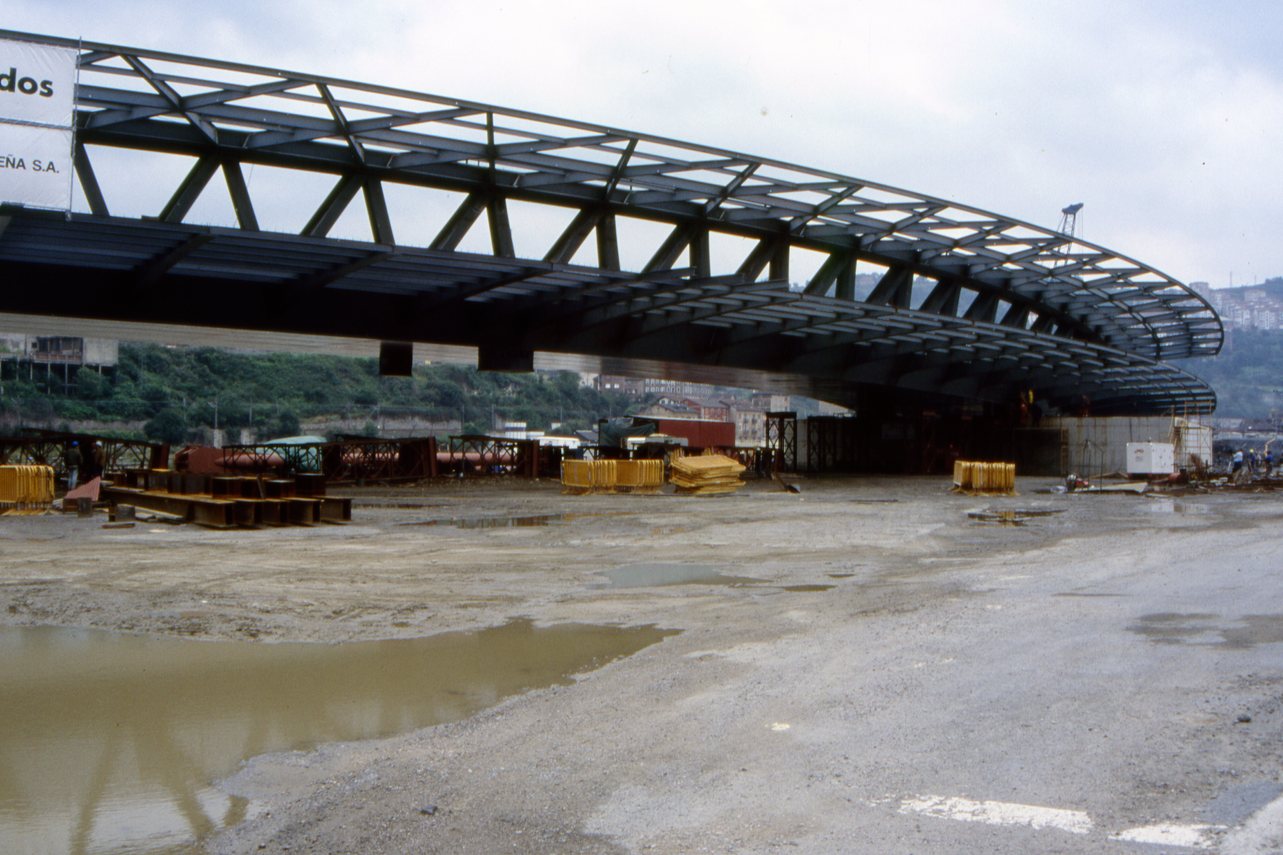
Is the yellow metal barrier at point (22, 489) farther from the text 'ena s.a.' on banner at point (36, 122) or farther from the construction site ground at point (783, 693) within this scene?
the text 'ena s.a.' on banner at point (36, 122)

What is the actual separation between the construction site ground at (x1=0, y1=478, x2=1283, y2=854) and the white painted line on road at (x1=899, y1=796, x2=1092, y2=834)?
0.05 ft

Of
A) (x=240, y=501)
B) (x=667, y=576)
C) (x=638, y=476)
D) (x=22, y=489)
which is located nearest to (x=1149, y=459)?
(x=638, y=476)

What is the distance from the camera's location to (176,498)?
70.0 feet

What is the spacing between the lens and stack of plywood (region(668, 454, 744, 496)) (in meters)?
33.1

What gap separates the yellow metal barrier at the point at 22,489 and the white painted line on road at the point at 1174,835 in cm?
2251

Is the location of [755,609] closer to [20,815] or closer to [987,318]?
[20,815]

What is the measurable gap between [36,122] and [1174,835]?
19.3 m

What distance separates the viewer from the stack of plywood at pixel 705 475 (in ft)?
109

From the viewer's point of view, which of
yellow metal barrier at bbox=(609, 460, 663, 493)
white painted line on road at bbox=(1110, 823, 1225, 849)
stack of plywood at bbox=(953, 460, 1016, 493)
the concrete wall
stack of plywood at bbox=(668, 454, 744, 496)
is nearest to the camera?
white painted line on road at bbox=(1110, 823, 1225, 849)

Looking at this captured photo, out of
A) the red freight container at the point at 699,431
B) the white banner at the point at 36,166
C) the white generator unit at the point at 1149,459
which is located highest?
the white banner at the point at 36,166

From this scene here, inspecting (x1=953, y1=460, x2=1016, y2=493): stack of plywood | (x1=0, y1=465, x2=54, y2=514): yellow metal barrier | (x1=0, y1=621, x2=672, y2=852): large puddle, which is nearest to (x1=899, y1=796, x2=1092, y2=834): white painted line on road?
(x1=0, y1=621, x2=672, y2=852): large puddle

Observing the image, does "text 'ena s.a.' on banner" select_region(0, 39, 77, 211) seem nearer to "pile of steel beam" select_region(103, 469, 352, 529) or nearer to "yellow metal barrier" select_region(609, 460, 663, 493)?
"pile of steel beam" select_region(103, 469, 352, 529)

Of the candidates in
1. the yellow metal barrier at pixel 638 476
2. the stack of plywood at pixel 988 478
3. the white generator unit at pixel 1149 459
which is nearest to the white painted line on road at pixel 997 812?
the yellow metal barrier at pixel 638 476

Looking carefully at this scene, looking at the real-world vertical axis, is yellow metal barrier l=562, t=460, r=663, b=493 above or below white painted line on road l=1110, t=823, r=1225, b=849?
above
